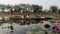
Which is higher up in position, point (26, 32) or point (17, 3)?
point (17, 3)

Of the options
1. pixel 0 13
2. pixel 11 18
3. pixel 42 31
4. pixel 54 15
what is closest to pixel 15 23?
pixel 11 18

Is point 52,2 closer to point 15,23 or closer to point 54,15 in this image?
point 54,15

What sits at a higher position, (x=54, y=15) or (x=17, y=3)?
(x=17, y=3)

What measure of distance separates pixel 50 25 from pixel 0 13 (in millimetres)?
605

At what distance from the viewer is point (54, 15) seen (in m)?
1.69

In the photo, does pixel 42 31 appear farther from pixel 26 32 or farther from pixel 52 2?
pixel 52 2

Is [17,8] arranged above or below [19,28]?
above

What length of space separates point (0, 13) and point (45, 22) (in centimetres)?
54

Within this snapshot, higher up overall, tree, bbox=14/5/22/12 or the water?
tree, bbox=14/5/22/12

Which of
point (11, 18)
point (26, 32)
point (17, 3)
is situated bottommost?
point (26, 32)

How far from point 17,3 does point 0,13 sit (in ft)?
0.76

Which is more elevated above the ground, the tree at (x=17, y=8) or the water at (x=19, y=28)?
the tree at (x=17, y=8)

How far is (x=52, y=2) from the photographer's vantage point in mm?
1672

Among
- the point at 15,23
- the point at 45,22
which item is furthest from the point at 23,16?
the point at 45,22
